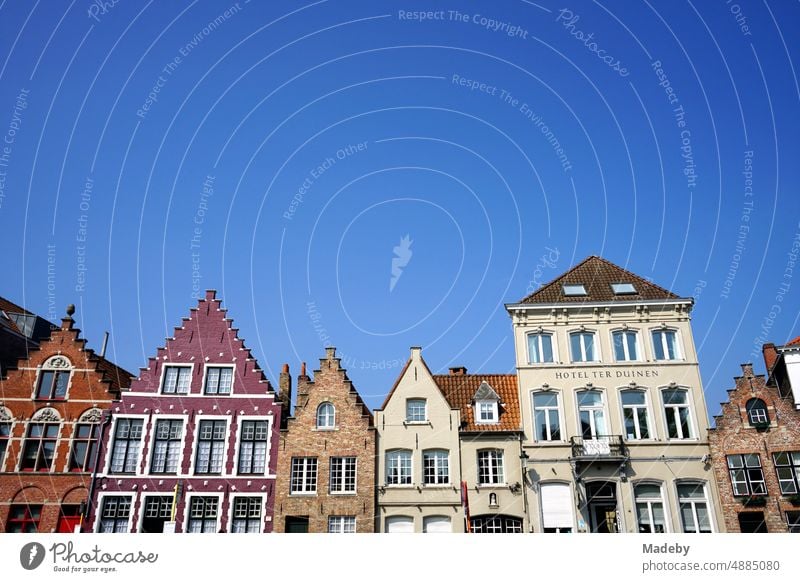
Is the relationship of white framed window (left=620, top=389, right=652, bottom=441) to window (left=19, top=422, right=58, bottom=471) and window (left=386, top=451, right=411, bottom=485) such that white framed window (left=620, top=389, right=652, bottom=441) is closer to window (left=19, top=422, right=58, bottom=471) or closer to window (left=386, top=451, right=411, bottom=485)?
window (left=386, top=451, right=411, bottom=485)

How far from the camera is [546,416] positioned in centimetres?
3462

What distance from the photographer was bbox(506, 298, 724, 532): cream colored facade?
3247 centimetres

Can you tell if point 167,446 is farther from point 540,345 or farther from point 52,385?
point 540,345

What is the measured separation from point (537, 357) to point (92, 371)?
24042 mm

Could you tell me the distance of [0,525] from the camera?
32531mm

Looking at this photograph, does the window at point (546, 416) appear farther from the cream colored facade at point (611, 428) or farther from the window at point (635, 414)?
the window at point (635, 414)

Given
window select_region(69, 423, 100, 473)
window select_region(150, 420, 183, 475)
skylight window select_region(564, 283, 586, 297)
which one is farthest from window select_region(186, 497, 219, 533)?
skylight window select_region(564, 283, 586, 297)

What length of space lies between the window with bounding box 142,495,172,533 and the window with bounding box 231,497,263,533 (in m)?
3.23

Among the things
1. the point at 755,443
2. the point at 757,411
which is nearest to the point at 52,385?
the point at 755,443

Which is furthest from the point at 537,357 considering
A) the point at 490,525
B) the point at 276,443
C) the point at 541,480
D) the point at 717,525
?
the point at 276,443

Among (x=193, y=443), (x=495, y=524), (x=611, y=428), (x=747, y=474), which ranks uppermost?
(x=611, y=428)

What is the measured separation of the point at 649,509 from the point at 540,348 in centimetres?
956
